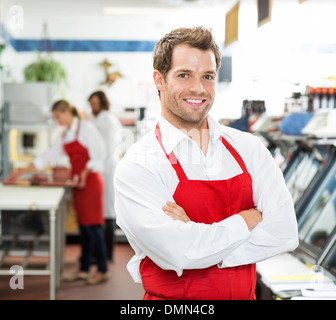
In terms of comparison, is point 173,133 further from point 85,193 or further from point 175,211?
point 85,193

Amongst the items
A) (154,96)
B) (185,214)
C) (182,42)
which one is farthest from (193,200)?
(154,96)

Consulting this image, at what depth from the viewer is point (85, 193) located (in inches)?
180

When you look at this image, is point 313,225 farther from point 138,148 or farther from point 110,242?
point 110,242

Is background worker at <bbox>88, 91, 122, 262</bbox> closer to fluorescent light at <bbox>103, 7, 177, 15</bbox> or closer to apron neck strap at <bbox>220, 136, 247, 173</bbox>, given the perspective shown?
fluorescent light at <bbox>103, 7, 177, 15</bbox>

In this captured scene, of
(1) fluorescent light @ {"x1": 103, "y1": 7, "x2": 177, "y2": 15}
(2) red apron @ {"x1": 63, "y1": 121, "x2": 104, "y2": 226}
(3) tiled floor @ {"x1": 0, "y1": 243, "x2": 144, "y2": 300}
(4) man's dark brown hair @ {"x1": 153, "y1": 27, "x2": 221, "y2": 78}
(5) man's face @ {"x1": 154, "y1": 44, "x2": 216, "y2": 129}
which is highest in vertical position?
(1) fluorescent light @ {"x1": 103, "y1": 7, "x2": 177, "y2": 15}

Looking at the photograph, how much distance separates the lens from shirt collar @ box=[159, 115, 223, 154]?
4.67ft

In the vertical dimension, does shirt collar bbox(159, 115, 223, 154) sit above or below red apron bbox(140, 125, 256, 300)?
above

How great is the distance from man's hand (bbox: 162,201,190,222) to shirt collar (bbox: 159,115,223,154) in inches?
5.7

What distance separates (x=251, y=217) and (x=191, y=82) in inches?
14.7

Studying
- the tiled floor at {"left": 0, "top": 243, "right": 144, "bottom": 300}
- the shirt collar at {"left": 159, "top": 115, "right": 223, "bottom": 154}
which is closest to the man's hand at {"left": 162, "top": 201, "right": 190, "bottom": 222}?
the shirt collar at {"left": 159, "top": 115, "right": 223, "bottom": 154}
